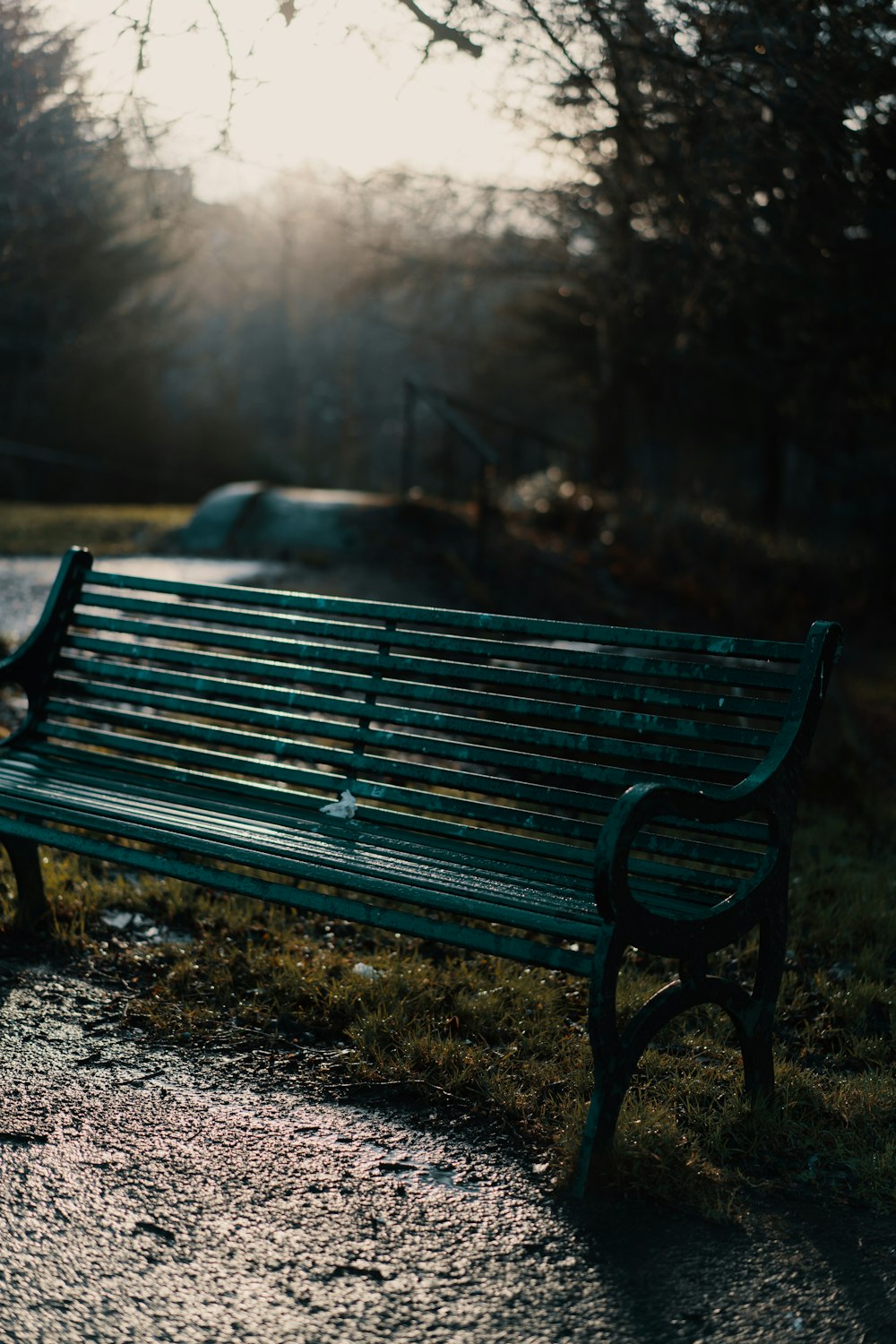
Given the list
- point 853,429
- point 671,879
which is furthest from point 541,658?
point 853,429

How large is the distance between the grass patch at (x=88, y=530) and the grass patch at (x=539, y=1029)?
8.32 meters

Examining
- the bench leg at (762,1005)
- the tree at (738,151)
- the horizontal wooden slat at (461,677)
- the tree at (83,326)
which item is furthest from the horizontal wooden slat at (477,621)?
the tree at (83,326)

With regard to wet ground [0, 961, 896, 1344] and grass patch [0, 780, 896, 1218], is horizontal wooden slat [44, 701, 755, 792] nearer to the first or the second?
grass patch [0, 780, 896, 1218]

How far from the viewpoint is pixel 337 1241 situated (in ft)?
7.67

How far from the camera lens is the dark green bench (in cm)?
264

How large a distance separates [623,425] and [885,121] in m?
8.74

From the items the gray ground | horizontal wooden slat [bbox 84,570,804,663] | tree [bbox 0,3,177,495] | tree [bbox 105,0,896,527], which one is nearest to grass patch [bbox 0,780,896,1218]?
the gray ground

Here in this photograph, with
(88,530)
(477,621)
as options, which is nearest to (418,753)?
(477,621)

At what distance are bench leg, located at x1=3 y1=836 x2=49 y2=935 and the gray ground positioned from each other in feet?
2.95

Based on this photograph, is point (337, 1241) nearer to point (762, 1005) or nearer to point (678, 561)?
point (762, 1005)

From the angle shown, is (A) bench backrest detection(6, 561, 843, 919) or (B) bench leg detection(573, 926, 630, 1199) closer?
(B) bench leg detection(573, 926, 630, 1199)

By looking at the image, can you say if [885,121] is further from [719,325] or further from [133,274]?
[133,274]

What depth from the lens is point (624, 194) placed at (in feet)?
25.1

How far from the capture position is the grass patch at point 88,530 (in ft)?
41.0
